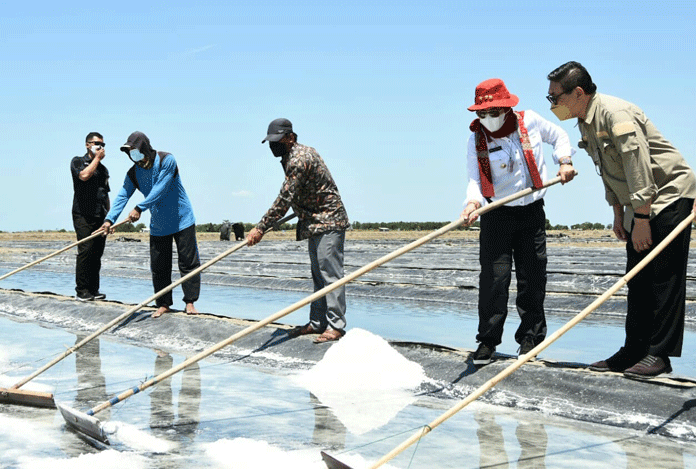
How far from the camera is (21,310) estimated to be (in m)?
7.79

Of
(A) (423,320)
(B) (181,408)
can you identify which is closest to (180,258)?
(A) (423,320)

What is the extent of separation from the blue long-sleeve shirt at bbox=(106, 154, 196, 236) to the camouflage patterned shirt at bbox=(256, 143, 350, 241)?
1366 millimetres

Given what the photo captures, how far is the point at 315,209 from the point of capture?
4871 mm

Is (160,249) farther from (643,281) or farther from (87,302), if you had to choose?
(643,281)

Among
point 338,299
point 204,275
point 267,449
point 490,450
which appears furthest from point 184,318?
point 204,275

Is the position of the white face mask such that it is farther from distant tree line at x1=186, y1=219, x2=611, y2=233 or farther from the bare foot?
distant tree line at x1=186, y1=219, x2=611, y2=233

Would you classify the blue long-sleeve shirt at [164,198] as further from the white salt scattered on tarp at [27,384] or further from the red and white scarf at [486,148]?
the red and white scarf at [486,148]

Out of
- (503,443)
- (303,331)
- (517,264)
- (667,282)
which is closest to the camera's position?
(503,443)

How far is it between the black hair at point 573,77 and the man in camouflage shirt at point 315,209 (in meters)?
1.73

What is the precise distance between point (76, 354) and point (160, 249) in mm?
1180

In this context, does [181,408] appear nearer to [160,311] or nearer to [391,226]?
[160,311]

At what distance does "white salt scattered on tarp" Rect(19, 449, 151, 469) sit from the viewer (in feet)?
9.12

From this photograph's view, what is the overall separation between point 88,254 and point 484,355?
462 centimetres

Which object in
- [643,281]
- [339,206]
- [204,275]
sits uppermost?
[339,206]
